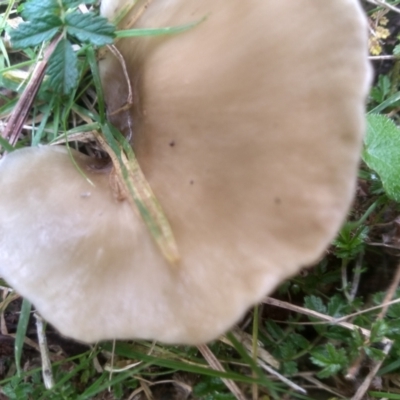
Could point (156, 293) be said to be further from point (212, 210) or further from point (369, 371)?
point (369, 371)

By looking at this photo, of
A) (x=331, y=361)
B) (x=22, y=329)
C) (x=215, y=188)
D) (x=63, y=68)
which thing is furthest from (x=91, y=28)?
(x=331, y=361)

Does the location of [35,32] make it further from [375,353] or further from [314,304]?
[375,353]

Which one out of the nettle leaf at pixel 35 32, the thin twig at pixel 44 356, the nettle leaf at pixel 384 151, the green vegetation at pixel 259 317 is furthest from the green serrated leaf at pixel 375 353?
the nettle leaf at pixel 35 32

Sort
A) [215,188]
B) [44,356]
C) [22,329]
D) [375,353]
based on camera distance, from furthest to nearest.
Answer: [44,356], [22,329], [375,353], [215,188]

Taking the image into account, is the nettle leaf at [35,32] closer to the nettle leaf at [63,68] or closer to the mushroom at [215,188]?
the nettle leaf at [63,68]

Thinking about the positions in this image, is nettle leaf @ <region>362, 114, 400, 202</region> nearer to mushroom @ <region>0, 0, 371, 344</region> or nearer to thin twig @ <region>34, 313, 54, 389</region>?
mushroom @ <region>0, 0, 371, 344</region>

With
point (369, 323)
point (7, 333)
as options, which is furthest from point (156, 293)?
point (7, 333)

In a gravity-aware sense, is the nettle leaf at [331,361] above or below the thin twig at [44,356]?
below
